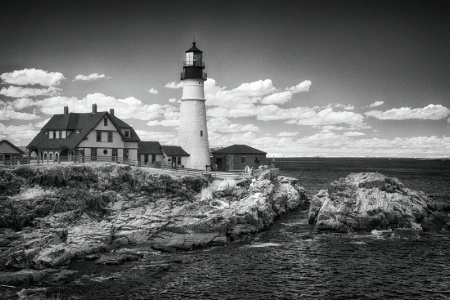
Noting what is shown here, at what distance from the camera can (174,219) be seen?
31438mm

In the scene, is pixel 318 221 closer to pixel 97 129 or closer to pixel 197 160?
pixel 197 160

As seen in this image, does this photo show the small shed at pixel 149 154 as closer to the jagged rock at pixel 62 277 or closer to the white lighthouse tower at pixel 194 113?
the white lighthouse tower at pixel 194 113

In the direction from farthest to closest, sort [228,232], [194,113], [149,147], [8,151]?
1. [149,147]
2. [194,113]
3. [8,151]
4. [228,232]

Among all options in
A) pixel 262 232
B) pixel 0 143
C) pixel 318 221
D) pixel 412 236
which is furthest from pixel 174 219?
pixel 0 143

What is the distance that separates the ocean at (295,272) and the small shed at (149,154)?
22.1m

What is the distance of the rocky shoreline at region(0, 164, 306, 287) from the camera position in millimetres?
24938

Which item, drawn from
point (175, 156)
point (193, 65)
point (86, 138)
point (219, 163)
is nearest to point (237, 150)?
point (219, 163)

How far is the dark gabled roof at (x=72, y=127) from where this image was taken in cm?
4569

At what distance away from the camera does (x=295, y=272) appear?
24.2m

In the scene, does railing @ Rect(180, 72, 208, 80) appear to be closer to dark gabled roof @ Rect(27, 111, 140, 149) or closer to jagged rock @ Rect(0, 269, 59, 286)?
dark gabled roof @ Rect(27, 111, 140, 149)

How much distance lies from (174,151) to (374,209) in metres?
24.2

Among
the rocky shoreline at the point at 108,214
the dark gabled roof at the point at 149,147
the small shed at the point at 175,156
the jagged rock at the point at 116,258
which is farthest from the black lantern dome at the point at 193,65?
the jagged rock at the point at 116,258

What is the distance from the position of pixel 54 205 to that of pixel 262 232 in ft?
57.0

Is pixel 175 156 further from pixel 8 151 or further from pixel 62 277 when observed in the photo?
pixel 62 277
